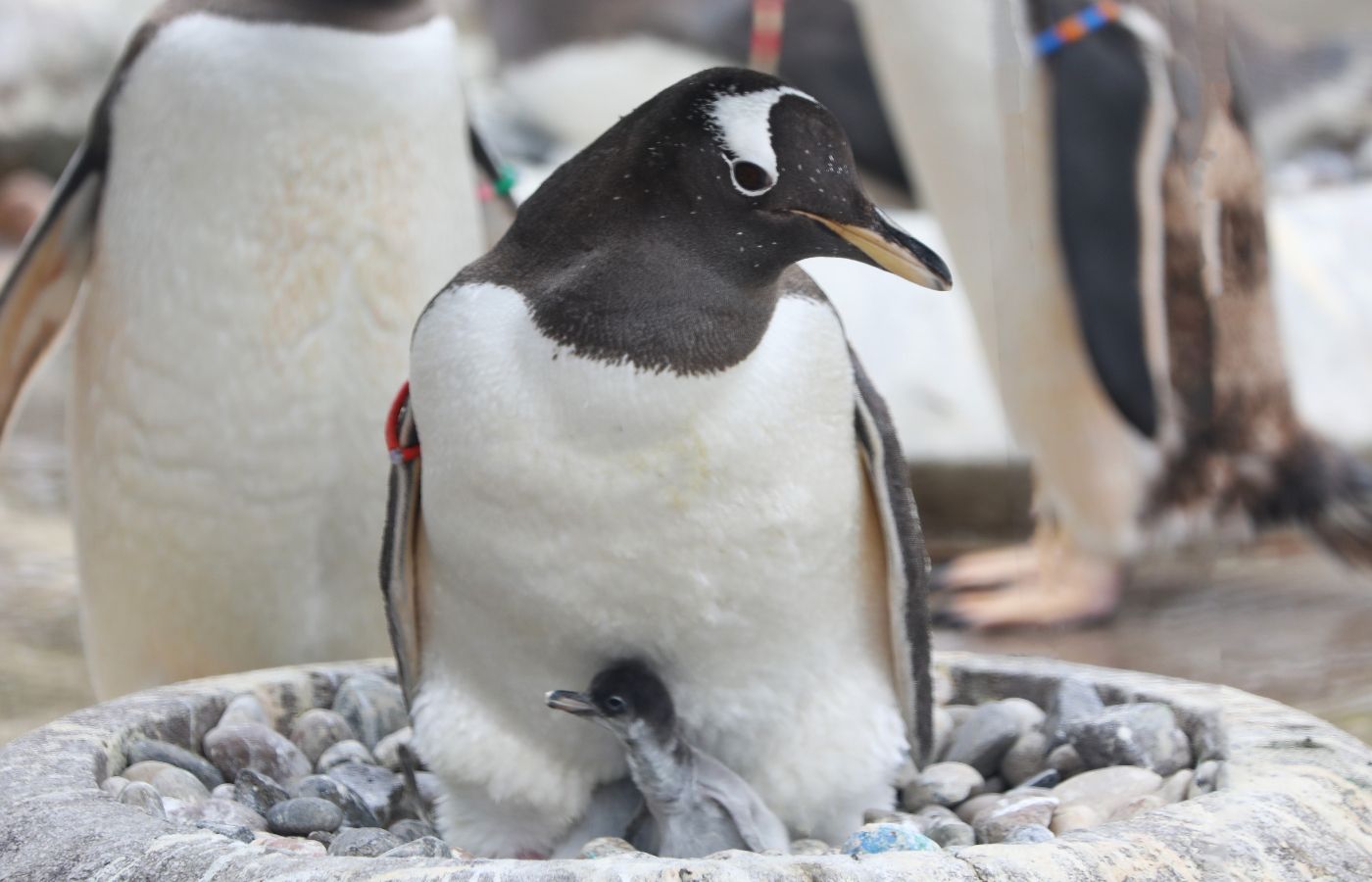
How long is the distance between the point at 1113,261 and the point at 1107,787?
5.21 ft

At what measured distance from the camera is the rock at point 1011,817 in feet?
3.66

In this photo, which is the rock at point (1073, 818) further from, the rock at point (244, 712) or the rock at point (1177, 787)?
the rock at point (244, 712)

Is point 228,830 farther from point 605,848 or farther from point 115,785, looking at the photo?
point 605,848

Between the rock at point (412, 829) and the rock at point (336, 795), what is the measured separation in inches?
0.8

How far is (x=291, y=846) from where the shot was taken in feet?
3.14

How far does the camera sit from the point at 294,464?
1646 mm

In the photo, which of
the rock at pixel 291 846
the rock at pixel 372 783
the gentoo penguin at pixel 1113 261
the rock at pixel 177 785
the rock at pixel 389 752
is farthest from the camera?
the gentoo penguin at pixel 1113 261

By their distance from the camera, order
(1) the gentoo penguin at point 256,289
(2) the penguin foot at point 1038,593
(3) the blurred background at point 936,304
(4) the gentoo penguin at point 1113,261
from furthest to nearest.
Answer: (2) the penguin foot at point 1038,593 < (3) the blurred background at point 936,304 < (4) the gentoo penguin at point 1113,261 < (1) the gentoo penguin at point 256,289

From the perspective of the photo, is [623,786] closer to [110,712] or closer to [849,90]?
[110,712]

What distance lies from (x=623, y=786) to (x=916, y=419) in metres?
2.44

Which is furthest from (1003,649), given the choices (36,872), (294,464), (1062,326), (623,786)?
(36,872)

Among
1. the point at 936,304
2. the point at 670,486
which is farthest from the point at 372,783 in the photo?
the point at 936,304

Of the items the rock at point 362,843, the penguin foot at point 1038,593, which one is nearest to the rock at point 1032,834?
the rock at point 362,843

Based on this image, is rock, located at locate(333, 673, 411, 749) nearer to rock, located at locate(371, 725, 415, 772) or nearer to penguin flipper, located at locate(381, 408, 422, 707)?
rock, located at locate(371, 725, 415, 772)
